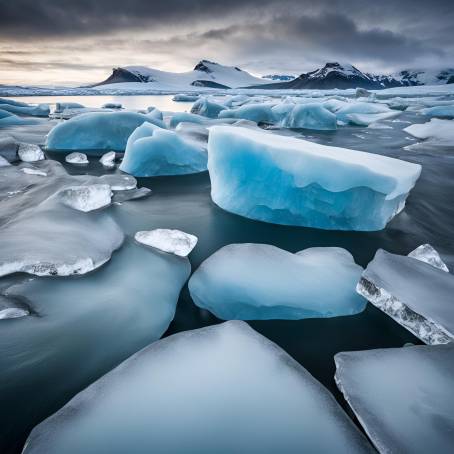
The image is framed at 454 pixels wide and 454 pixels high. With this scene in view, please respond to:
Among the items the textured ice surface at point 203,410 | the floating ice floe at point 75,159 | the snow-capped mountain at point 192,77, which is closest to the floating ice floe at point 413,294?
the textured ice surface at point 203,410

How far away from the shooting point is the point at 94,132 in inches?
204

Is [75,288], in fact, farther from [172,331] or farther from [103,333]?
[172,331]

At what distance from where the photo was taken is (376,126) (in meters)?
9.53

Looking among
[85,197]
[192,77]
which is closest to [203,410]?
[85,197]

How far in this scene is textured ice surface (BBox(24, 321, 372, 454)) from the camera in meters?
0.77

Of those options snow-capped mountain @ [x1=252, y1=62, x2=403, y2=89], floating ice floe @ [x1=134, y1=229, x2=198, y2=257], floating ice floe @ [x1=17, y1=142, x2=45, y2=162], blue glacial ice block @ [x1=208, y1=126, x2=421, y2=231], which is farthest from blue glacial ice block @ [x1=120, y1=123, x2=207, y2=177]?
snow-capped mountain @ [x1=252, y1=62, x2=403, y2=89]

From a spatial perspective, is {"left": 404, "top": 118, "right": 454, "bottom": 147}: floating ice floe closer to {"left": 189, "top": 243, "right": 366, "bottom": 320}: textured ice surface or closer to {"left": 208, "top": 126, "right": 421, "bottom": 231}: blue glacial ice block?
{"left": 208, "top": 126, "right": 421, "bottom": 231}: blue glacial ice block

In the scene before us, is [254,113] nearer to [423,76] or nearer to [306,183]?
[306,183]

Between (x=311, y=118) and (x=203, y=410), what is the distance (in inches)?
335

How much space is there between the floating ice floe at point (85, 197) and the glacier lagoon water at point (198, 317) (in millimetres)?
147

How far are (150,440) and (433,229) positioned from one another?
2.61 m

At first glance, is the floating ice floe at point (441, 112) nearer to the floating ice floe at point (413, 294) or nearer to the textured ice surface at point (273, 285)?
the floating ice floe at point (413, 294)

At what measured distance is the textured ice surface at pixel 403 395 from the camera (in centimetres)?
78

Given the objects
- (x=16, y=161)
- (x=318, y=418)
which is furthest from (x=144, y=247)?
(x=16, y=161)
